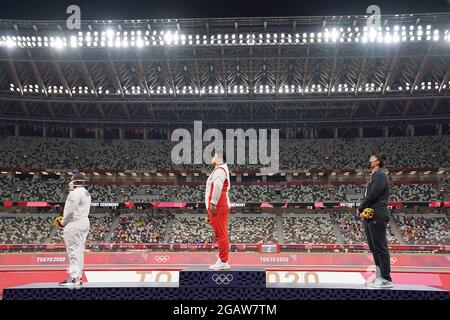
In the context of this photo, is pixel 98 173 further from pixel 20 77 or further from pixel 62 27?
pixel 62 27

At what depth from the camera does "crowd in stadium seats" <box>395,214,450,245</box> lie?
35.3 meters

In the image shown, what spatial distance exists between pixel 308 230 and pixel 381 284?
3175 centimetres

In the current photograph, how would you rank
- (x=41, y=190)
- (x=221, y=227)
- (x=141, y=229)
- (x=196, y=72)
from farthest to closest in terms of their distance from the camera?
1. (x=41, y=190)
2. (x=141, y=229)
3. (x=196, y=72)
4. (x=221, y=227)

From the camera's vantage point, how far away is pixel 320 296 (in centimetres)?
677

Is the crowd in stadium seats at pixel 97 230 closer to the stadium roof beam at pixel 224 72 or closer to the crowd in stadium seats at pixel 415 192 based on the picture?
the stadium roof beam at pixel 224 72

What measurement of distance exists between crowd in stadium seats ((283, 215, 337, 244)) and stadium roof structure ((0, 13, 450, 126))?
31.4ft

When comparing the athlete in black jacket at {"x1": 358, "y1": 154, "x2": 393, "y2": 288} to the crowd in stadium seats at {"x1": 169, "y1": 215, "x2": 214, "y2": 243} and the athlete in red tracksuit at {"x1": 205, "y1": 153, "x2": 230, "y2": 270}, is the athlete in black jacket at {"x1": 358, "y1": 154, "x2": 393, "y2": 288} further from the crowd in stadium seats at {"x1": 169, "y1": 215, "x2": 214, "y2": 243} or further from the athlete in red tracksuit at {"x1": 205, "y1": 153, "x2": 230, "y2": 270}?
the crowd in stadium seats at {"x1": 169, "y1": 215, "x2": 214, "y2": 243}

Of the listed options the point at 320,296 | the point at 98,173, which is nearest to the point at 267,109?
the point at 98,173

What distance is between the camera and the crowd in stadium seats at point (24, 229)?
36.3 m

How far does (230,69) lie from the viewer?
1340 inches

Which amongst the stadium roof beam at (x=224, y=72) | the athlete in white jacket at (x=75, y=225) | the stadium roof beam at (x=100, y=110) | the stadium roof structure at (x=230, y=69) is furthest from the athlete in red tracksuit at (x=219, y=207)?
the stadium roof beam at (x=100, y=110)

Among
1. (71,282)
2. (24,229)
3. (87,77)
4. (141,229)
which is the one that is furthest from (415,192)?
(71,282)

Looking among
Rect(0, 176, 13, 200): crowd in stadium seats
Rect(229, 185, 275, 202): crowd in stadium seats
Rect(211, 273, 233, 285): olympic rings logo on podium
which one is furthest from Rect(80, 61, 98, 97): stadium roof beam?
Rect(211, 273, 233, 285): olympic rings logo on podium

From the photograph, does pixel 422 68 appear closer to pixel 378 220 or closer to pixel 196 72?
pixel 196 72
